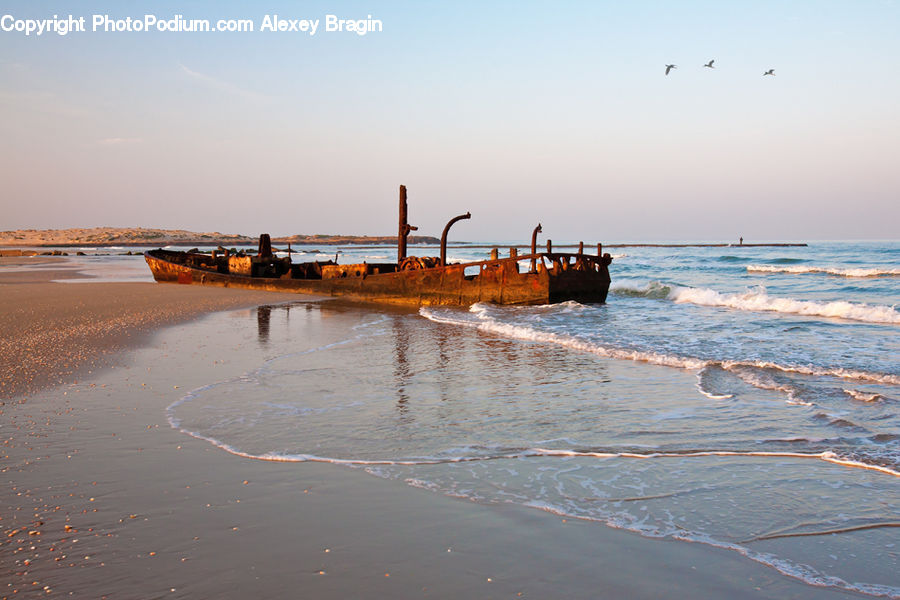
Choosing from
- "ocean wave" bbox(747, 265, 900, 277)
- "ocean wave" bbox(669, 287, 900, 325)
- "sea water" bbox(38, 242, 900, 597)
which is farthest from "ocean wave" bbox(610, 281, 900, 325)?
"ocean wave" bbox(747, 265, 900, 277)

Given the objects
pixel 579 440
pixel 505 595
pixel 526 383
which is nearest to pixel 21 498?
pixel 505 595

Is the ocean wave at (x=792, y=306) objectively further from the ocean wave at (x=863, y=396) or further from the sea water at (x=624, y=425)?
the ocean wave at (x=863, y=396)

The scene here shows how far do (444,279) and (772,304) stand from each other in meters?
9.85

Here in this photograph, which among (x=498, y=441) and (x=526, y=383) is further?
(x=526, y=383)

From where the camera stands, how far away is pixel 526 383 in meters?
8.08

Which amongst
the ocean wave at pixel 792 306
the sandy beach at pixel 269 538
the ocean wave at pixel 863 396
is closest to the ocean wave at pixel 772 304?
the ocean wave at pixel 792 306

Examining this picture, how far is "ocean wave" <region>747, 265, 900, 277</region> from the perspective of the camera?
3444 cm

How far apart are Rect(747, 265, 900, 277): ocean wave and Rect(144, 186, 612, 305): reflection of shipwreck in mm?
22705

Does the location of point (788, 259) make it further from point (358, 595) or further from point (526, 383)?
point (358, 595)

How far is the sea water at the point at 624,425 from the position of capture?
3.91m

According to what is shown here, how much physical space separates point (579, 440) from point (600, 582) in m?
2.53

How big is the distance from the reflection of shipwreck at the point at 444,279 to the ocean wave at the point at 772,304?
4458mm

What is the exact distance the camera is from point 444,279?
62.8 ft

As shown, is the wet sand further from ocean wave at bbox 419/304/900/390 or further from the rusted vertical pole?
ocean wave at bbox 419/304/900/390
